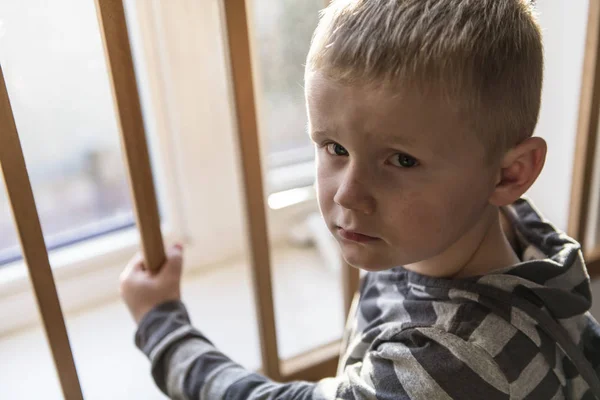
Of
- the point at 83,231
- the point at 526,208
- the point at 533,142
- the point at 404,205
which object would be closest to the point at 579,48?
the point at 526,208

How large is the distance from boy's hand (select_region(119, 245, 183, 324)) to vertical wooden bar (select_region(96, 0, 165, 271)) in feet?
0.10

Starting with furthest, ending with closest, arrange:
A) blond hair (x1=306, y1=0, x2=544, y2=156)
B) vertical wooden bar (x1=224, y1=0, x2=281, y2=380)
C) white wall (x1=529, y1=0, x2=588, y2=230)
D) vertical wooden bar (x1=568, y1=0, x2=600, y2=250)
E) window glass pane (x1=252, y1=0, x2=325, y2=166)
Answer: window glass pane (x1=252, y1=0, x2=325, y2=166), white wall (x1=529, y1=0, x2=588, y2=230), vertical wooden bar (x1=568, y1=0, x2=600, y2=250), vertical wooden bar (x1=224, y1=0, x2=281, y2=380), blond hair (x1=306, y1=0, x2=544, y2=156)

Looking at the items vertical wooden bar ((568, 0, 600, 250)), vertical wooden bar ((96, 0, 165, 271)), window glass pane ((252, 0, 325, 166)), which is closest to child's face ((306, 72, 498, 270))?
vertical wooden bar ((96, 0, 165, 271))

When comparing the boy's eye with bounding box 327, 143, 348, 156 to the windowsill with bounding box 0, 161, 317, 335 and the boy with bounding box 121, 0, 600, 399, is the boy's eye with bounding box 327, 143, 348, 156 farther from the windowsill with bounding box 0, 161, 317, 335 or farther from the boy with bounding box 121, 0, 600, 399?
the windowsill with bounding box 0, 161, 317, 335

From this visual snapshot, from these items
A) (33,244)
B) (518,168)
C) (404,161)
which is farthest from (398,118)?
(33,244)

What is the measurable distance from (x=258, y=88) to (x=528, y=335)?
24.4 inches

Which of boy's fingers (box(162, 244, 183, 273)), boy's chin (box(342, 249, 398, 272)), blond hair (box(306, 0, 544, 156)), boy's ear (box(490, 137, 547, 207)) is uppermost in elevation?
blond hair (box(306, 0, 544, 156))

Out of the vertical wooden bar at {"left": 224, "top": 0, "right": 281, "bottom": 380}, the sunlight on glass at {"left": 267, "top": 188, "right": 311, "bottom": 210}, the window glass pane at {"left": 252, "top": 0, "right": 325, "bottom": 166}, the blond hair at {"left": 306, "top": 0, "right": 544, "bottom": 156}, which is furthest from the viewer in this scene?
the sunlight on glass at {"left": 267, "top": 188, "right": 311, "bottom": 210}

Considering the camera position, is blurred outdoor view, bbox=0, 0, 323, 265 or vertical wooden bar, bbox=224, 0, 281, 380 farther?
blurred outdoor view, bbox=0, 0, 323, 265

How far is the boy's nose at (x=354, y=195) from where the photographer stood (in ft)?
1.95

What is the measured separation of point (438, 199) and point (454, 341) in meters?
0.13

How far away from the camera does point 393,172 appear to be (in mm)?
590

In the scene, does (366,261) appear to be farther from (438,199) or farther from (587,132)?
(587,132)

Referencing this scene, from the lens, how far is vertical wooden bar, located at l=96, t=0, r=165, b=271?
60 centimetres
